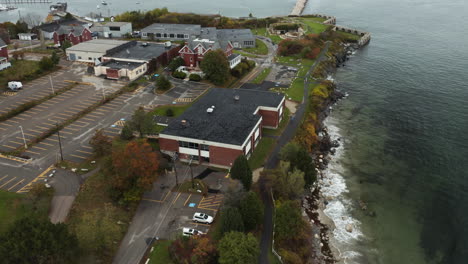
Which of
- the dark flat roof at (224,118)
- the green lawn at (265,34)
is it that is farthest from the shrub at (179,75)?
the green lawn at (265,34)

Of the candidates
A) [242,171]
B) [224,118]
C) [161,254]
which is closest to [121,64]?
[224,118]

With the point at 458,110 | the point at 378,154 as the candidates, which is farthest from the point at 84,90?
the point at 458,110

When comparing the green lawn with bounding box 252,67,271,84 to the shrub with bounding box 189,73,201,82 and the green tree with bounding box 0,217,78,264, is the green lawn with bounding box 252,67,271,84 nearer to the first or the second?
the shrub with bounding box 189,73,201,82

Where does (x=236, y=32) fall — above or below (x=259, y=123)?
above

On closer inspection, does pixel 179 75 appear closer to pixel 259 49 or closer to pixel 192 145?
pixel 192 145

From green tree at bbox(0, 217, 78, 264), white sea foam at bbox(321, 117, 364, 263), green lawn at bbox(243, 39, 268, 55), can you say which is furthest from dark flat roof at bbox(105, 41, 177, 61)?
green tree at bbox(0, 217, 78, 264)

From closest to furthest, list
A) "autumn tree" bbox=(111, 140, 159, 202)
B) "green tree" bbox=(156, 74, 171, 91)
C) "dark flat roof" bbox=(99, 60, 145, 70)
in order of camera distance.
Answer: "autumn tree" bbox=(111, 140, 159, 202)
"green tree" bbox=(156, 74, 171, 91)
"dark flat roof" bbox=(99, 60, 145, 70)

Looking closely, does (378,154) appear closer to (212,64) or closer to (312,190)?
(312,190)
